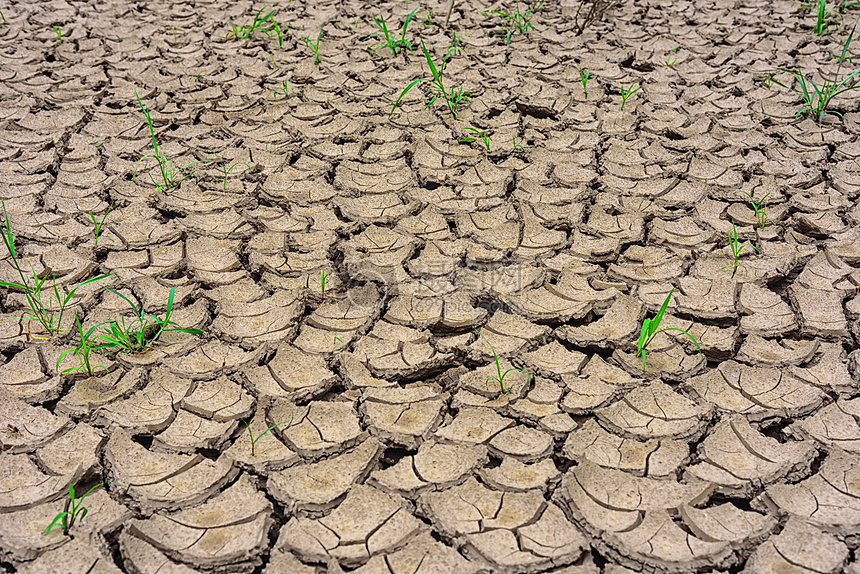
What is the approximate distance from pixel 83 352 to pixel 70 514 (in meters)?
0.47

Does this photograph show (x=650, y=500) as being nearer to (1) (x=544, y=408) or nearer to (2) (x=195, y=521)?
(1) (x=544, y=408)

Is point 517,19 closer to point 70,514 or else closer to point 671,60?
point 671,60

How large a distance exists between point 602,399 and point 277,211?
3.96ft

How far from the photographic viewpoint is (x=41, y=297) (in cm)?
189

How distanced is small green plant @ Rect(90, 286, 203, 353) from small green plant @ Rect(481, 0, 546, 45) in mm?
2117

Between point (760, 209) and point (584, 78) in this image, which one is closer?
point (760, 209)

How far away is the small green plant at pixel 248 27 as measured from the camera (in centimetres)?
319

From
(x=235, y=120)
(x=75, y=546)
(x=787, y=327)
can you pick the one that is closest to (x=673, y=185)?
(x=787, y=327)

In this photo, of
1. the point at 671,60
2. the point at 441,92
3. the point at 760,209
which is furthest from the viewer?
the point at 671,60

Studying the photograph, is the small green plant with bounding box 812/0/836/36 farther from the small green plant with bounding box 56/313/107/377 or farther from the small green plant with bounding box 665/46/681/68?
the small green plant with bounding box 56/313/107/377

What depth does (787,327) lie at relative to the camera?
1800 millimetres

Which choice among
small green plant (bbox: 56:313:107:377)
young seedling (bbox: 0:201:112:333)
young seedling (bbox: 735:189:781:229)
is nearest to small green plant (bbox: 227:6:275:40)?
young seedling (bbox: 0:201:112:333)

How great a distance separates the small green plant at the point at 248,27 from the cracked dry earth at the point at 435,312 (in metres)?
0.06

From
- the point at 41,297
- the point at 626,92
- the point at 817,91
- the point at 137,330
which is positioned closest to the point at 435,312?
the point at 137,330
